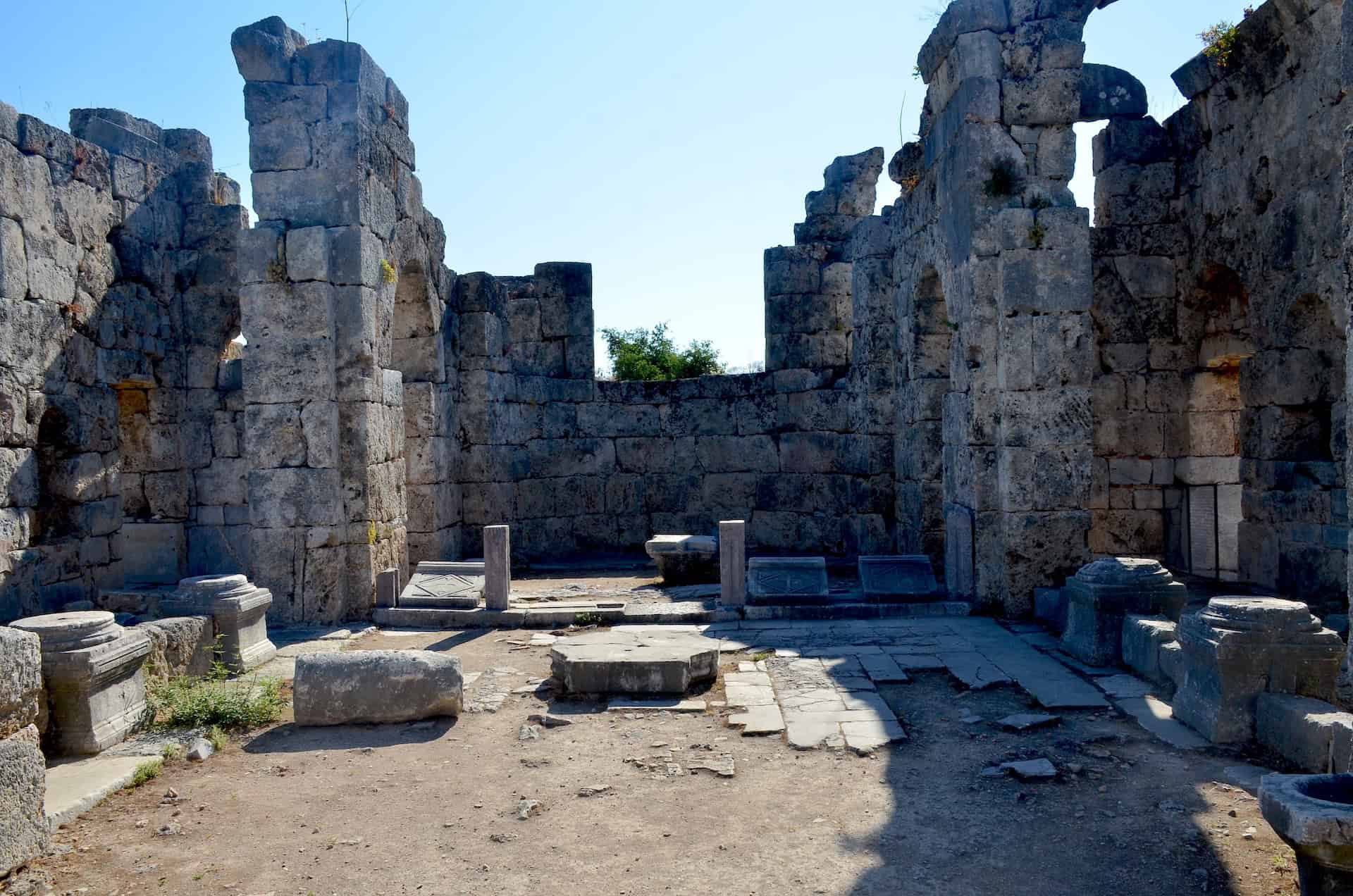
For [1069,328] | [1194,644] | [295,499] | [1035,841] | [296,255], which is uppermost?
[296,255]

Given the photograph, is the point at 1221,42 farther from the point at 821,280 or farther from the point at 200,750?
the point at 200,750

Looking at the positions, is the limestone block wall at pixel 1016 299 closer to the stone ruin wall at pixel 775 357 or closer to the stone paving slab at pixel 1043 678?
the stone ruin wall at pixel 775 357

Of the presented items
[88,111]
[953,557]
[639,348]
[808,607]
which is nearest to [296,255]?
[88,111]

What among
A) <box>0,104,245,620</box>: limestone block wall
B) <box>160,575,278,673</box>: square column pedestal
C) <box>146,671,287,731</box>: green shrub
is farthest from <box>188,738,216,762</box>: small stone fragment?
<box>0,104,245,620</box>: limestone block wall

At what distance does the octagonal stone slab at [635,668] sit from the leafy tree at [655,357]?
1303cm

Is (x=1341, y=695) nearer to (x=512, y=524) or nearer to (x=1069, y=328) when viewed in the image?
(x=1069, y=328)

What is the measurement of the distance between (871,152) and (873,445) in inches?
168

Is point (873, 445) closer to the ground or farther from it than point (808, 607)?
farther from it

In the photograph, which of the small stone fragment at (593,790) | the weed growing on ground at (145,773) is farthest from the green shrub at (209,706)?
the small stone fragment at (593,790)

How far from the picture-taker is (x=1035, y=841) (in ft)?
14.9

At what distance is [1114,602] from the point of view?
24.5ft

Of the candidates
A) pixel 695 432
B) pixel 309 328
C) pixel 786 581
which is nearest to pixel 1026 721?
pixel 786 581

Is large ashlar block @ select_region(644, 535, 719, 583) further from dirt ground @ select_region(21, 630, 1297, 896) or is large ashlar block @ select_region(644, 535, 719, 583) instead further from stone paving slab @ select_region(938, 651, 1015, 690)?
dirt ground @ select_region(21, 630, 1297, 896)

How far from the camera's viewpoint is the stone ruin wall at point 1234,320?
30.6 feet
